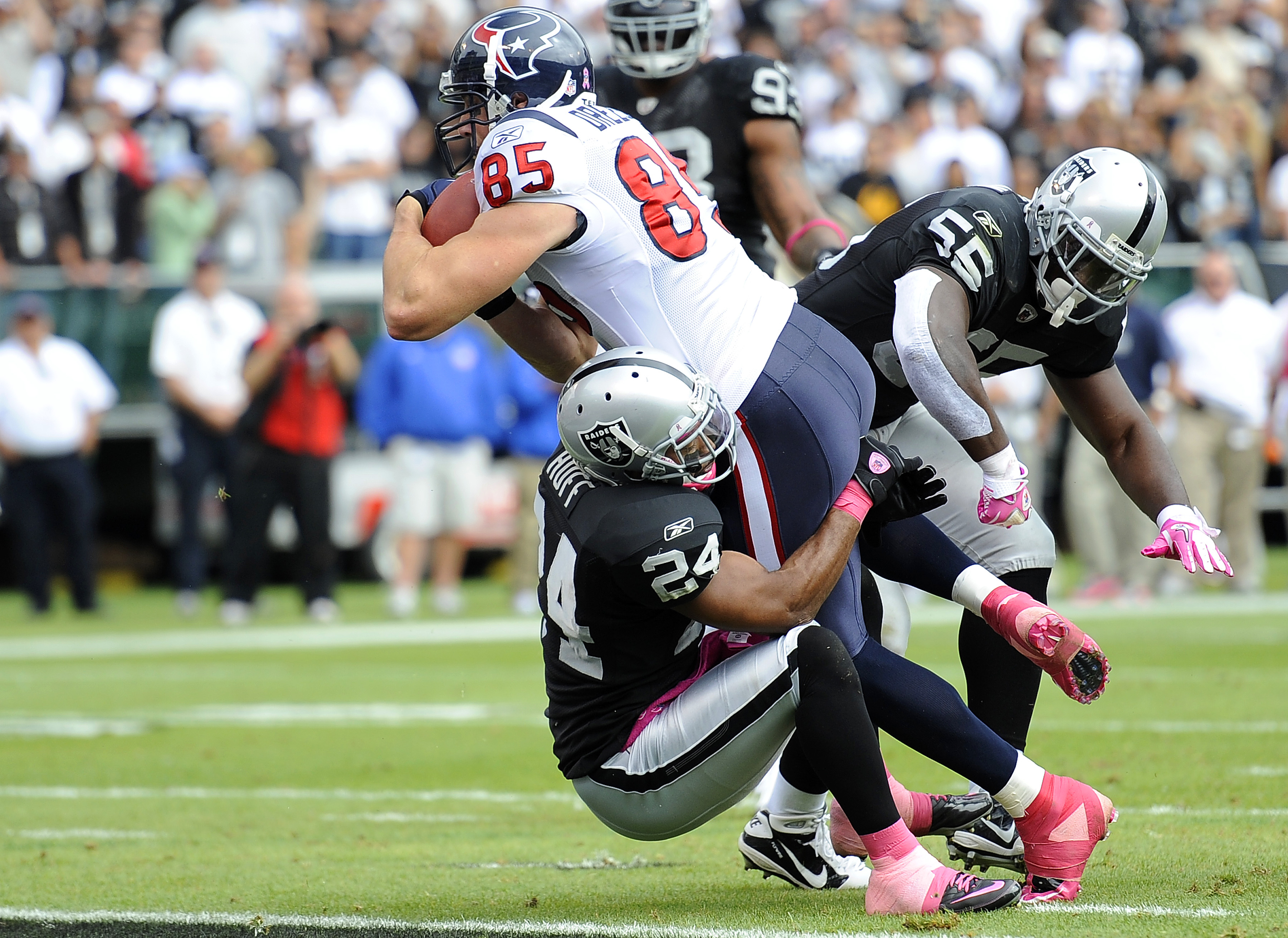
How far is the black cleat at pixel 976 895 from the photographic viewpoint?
138 inches

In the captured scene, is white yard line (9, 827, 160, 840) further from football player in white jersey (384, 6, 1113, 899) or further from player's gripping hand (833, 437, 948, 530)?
player's gripping hand (833, 437, 948, 530)

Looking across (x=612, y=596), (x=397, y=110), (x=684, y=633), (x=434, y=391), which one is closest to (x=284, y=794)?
(x=684, y=633)

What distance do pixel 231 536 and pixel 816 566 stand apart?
8294 mm

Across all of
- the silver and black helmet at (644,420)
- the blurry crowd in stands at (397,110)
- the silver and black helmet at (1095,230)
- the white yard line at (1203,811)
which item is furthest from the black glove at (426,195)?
the blurry crowd in stands at (397,110)

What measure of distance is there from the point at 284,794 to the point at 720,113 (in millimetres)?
2574

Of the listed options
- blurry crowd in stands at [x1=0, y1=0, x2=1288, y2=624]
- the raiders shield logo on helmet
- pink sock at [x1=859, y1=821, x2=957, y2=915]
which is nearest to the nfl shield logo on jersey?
pink sock at [x1=859, y1=821, x2=957, y2=915]

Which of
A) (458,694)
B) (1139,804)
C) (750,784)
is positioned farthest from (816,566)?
(458,694)

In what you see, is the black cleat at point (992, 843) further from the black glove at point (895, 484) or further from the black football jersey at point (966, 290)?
the black football jersey at point (966, 290)

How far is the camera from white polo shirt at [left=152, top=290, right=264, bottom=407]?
11.7 metres

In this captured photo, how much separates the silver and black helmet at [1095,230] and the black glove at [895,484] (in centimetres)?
60

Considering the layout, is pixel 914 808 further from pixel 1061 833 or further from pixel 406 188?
pixel 406 188

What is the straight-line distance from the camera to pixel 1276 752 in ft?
18.6

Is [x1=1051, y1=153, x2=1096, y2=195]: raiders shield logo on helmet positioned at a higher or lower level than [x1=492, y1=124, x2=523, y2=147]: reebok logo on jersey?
lower

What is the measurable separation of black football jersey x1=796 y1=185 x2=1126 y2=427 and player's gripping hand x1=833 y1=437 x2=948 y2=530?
32cm
